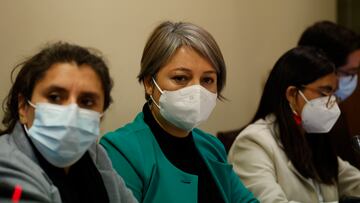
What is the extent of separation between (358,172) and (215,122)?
0.79 m

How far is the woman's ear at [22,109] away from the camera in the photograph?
1353 millimetres

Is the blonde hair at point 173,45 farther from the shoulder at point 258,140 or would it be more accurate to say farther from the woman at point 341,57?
the woman at point 341,57

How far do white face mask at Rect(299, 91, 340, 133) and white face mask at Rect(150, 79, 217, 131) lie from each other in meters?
0.67

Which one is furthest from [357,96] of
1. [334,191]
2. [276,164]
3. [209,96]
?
[209,96]

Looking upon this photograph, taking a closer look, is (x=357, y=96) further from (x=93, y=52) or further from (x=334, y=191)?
(x=93, y=52)

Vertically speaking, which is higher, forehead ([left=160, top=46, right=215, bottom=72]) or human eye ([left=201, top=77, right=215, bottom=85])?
forehead ([left=160, top=46, right=215, bottom=72])

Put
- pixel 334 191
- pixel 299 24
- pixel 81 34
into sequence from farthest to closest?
pixel 299 24 → pixel 334 191 → pixel 81 34

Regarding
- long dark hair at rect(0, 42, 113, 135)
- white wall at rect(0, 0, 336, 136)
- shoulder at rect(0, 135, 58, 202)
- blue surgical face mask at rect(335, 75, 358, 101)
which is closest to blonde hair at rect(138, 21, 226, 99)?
long dark hair at rect(0, 42, 113, 135)

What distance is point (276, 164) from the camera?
2.09 m

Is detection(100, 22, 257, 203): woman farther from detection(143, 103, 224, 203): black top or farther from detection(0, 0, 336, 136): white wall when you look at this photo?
detection(0, 0, 336, 136): white wall

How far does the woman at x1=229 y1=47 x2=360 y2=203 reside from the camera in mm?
2084

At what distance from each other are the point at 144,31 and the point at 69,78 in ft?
3.40

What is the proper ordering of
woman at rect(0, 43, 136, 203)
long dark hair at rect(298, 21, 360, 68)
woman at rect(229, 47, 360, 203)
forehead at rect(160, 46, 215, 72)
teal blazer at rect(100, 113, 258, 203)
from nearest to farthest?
woman at rect(0, 43, 136, 203) → teal blazer at rect(100, 113, 258, 203) → forehead at rect(160, 46, 215, 72) → woman at rect(229, 47, 360, 203) → long dark hair at rect(298, 21, 360, 68)

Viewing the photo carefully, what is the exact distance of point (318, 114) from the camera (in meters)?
2.21
